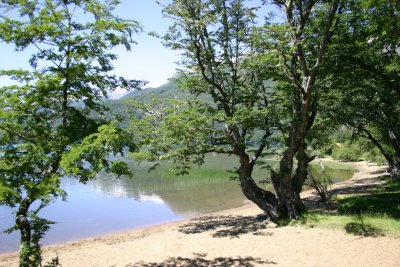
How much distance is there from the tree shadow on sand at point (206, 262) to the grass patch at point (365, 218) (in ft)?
15.1

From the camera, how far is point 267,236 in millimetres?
15156

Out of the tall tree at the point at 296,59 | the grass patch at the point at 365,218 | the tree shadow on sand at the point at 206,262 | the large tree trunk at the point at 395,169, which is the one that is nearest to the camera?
the tree shadow on sand at the point at 206,262

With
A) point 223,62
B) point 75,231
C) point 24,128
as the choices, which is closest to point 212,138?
point 223,62

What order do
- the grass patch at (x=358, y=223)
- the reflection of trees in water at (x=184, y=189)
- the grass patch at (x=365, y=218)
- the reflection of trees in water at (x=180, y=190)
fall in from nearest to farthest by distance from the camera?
the grass patch at (x=358, y=223) < the grass patch at (x=365, y=218) < the reflection of trees in water at (x=180, y=190) < the reflection of trees in water at (x=184, y=189)

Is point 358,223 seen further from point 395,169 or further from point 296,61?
point 395,169

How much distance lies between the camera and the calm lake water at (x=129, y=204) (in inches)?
1025

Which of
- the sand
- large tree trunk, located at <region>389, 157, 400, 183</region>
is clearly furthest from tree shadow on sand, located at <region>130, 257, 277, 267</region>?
large tree trunk, located at <region>389, 157, 400, 183</region>

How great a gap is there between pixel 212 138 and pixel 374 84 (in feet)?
30.6

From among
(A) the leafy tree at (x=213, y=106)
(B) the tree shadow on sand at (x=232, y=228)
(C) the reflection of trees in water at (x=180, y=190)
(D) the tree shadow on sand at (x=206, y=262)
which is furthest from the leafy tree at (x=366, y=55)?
(C) the reflection of trees in water at (x=180, y=190)

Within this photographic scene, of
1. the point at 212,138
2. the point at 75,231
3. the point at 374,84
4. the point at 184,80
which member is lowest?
the point at 75,231

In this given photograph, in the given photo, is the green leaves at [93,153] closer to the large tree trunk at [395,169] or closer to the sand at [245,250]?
the sand at [245,250]

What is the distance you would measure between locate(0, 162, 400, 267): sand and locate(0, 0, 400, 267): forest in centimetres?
251

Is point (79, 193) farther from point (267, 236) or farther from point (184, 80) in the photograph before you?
point (267, 236)

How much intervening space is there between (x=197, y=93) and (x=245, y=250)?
373 inches
